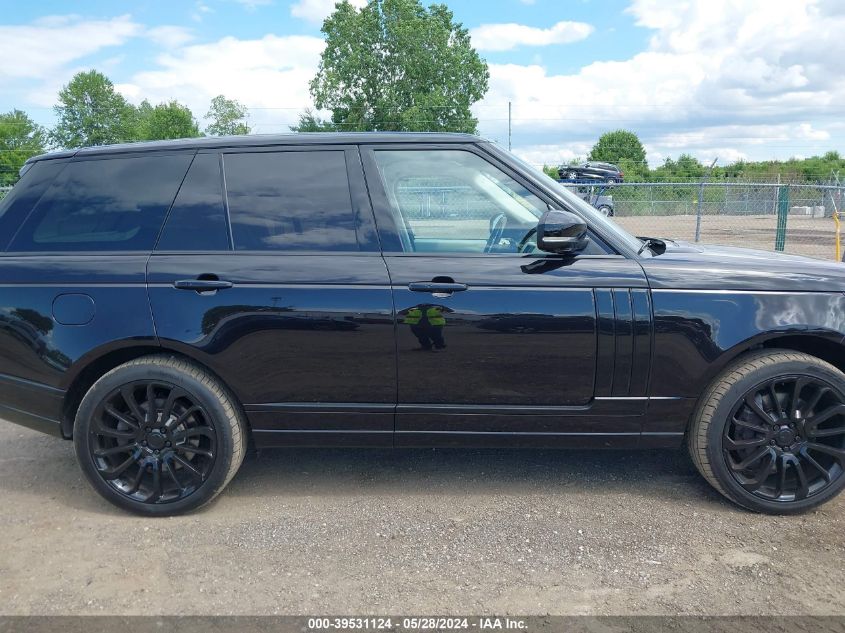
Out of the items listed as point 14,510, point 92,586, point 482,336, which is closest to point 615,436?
point 482,336

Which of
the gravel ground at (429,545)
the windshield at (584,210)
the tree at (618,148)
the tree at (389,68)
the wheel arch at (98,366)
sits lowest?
the gravel ground at (429,545)

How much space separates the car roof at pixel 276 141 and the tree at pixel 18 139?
49.5 metres

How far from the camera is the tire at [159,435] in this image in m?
3.19

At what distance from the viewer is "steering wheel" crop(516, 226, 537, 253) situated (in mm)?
3203

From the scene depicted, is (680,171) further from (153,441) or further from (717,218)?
(153,441)

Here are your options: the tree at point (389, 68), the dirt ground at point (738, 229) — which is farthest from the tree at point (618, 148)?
the dirt ground at point (738, 229)

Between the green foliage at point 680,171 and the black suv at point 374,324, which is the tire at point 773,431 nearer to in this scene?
the black suv at point 374,324

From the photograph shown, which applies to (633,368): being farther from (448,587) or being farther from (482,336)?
(448,587)

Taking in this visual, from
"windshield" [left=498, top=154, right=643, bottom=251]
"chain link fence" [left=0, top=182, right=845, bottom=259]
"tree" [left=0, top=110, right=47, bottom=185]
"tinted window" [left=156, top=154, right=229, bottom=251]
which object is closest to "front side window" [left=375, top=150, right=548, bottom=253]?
"windshield" [left=498, top=154, right=643, bottom=251]

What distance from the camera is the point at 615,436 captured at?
3189 millimetres

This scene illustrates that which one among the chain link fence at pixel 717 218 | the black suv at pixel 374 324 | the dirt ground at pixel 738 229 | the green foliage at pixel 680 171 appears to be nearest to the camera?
the black suv at pixel 374 324

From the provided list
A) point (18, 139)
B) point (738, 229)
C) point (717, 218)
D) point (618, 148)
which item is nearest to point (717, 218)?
point (717, 218)

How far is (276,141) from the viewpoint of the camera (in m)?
3.35

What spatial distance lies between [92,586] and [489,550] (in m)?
1.67
